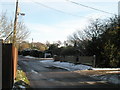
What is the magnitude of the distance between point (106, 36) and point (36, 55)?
58174mm

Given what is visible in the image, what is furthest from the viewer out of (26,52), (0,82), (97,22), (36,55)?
(26,52)

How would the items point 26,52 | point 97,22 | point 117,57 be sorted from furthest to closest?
point 26,52, point 97,22, point 117,57

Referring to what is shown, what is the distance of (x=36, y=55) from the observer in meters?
86.8

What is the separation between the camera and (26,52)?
104812 mm

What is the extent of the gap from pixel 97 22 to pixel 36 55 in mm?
46685

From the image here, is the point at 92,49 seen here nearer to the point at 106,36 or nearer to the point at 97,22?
the point at 106,36

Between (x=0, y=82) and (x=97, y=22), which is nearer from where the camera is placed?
(x=0, y=82)

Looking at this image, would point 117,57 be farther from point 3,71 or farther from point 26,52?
point 26,52

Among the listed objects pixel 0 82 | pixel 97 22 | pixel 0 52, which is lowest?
pixel 0 82

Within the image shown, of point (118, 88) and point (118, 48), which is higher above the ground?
point (118, 48)

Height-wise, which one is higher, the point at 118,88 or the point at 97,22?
the point at 97,22

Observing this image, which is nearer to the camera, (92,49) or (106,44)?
(106,44)

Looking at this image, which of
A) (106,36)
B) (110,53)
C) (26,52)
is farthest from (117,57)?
(26,52)

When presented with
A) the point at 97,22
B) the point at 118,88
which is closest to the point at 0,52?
the point at 118,88
